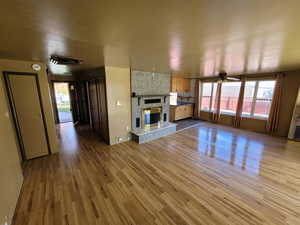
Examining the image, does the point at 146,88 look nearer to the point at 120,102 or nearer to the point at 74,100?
the point at 120,102

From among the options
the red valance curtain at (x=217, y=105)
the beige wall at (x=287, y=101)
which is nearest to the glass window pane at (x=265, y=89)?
the beige wall at (x=287, y=101)

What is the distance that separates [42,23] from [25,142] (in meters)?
3.01

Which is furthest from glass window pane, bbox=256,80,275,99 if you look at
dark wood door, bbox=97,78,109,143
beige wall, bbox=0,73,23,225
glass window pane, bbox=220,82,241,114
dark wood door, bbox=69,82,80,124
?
dark wood door, bbox=69,82,80,124

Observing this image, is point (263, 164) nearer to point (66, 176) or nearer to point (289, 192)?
point (289, 192)

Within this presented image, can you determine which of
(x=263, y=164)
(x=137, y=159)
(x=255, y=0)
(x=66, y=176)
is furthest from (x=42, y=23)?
(x=263, y=164)

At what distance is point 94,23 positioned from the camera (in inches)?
46.3

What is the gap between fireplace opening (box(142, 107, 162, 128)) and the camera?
435 centimetres

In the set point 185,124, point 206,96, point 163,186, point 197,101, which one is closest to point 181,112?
point 185,124

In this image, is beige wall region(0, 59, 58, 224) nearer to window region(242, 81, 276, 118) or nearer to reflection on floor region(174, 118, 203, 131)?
reflection on floor region(174, 118, 203, 131)

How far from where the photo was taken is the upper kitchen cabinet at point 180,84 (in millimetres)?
6148

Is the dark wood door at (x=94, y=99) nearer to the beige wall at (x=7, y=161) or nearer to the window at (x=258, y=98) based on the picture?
the beige wall at (x=7, y=161)

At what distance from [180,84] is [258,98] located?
332 centimetres

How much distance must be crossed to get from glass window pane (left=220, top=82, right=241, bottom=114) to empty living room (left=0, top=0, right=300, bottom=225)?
2.41 feet

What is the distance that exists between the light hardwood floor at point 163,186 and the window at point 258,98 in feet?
5.61
